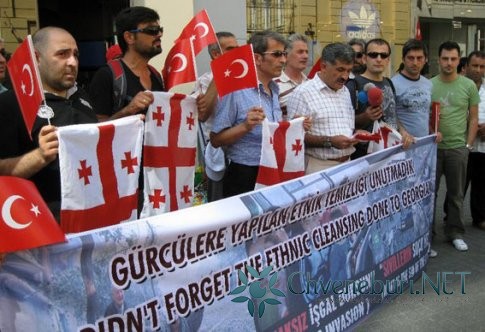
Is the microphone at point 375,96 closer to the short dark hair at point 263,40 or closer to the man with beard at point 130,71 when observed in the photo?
the short dark hair at point 263,40

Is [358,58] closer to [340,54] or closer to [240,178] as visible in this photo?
[340,54]

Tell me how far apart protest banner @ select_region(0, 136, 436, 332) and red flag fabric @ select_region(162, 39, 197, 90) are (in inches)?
37.6

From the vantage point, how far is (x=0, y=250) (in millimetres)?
1725

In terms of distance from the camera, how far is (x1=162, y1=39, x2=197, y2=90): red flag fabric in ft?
10.9

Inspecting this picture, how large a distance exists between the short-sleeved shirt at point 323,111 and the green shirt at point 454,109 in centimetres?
165

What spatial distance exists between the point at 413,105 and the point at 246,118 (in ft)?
6.90

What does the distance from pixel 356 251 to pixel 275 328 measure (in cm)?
95

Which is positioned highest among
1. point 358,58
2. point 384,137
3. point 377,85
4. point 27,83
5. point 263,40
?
point 263,40

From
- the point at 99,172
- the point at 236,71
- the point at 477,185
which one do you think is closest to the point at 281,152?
the point at 236,71

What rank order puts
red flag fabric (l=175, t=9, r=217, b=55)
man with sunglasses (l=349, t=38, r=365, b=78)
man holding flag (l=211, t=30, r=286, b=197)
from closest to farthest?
red flag fabric (l=175, t=9, r=217, b=55) < man holding flag (l=211, t=30, r=286, b=197) < man with sunglasses (l=349, t=38, r=365, b=78)

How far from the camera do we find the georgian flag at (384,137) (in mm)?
4199

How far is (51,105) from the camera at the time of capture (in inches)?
103

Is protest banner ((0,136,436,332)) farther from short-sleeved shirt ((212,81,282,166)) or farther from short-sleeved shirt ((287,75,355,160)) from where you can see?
short-sleeved shirt ((212,81,282,166))

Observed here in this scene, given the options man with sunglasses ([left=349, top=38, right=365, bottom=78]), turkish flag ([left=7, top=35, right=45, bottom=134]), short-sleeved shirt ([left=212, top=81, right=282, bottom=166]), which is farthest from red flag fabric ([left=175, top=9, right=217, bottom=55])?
man with sunglasses ([left=349, top=38, right=365, bottom=78])
